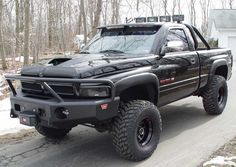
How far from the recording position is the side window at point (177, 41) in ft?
20.9

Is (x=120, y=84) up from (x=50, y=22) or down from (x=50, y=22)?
down

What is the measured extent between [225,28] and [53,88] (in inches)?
1166

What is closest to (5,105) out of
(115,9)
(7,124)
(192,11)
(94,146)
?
(7,124)

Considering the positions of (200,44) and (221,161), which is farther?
(200,44)

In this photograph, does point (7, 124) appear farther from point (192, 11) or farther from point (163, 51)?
point (192, 11)

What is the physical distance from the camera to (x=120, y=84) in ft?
16.2

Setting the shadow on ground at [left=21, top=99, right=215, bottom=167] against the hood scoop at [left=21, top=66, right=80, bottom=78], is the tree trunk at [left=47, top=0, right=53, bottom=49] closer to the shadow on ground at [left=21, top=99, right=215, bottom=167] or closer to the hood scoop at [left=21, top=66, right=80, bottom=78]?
the shadow on ground at [left=21, top=99, right=215, bottom=167]

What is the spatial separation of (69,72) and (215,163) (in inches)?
87.2

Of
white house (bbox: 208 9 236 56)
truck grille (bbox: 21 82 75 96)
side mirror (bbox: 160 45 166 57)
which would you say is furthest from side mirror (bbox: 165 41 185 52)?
white house (bbox: 208 9 236 56)

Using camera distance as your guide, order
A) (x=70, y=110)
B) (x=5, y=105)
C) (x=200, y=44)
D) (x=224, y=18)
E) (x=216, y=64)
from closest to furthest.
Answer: (x=70, y=110) → (x=216, y=64) → (x=200, y=44) → (x=5, y=105) → (x=224, y=18)

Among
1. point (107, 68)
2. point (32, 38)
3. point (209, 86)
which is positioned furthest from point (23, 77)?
point (32, 38)

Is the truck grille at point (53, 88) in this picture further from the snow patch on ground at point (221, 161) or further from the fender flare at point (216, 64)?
the fender flare at point (216, 64)

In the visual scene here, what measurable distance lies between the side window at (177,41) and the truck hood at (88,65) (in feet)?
2.40

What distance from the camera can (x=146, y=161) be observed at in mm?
5301
